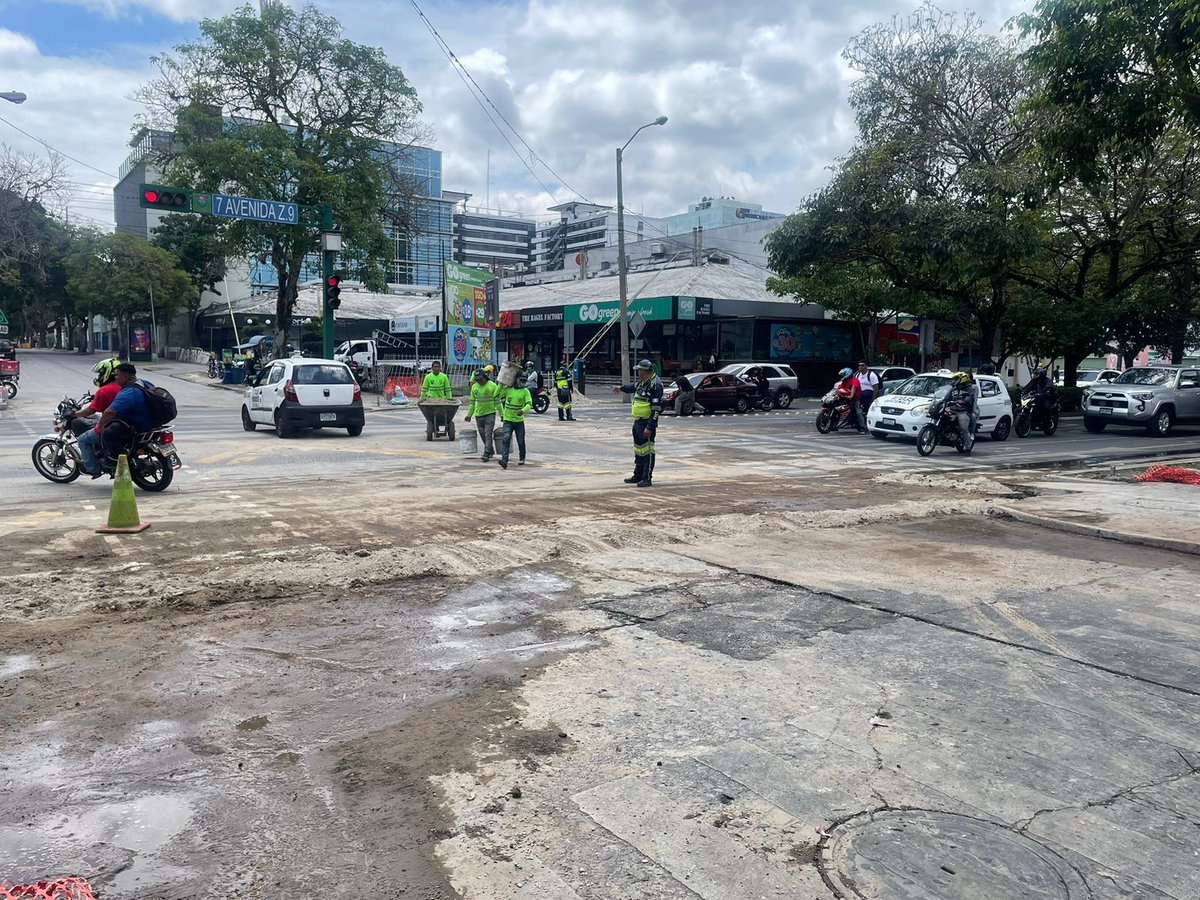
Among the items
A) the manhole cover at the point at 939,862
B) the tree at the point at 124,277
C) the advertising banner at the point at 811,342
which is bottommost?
the manhole cover at the point at 939,862

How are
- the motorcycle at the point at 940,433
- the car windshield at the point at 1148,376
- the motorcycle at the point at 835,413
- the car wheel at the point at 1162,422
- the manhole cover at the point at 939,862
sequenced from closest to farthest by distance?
the manhole cover at the point at 939,862, the motorcycle at the point at 940,433, the motorcycle at the point at 835,413, the car wheel at the point at 1162,422, the car windshield at the point at 1148,376

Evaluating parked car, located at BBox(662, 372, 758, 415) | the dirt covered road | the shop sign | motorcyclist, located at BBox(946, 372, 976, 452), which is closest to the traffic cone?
the dirt covered road

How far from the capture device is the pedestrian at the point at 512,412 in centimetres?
1506

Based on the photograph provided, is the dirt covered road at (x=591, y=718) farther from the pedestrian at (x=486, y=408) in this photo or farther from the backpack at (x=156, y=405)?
the pedestrian at (x=486, y=408)

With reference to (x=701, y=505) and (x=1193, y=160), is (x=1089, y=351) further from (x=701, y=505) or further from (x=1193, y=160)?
(x=701, y=505)

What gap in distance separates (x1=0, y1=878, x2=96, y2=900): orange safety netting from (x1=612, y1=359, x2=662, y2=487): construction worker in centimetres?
1043

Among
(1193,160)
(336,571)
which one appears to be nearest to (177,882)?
(336,571)

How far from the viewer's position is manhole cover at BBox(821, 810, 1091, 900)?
3238mm

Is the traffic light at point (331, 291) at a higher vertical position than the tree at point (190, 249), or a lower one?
lower

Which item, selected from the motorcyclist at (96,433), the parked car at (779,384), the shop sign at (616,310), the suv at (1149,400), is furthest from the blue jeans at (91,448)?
the shop sign at (616,310)

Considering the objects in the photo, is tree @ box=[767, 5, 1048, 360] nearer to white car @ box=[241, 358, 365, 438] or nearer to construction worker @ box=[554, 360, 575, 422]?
construction worker @ box=[554, 360, 575, 422]

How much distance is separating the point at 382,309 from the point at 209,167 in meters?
26.2

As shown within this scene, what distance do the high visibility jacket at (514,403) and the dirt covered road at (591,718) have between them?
612 cm

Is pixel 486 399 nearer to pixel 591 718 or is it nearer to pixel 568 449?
pixel 568 449
